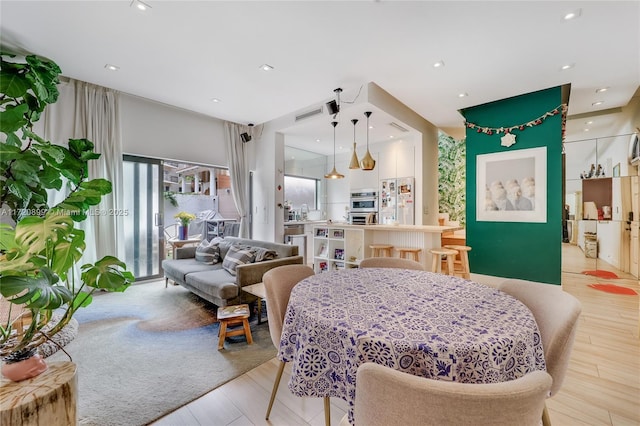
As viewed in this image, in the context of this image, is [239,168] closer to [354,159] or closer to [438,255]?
[354,159]

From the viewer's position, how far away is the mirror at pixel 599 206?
4617 millimetres

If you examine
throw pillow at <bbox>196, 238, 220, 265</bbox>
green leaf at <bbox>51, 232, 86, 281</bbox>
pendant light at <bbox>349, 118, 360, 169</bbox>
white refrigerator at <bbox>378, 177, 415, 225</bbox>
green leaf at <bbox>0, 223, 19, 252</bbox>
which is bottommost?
throw pillow at <bbox>196, 238, 220, 265</bbox>

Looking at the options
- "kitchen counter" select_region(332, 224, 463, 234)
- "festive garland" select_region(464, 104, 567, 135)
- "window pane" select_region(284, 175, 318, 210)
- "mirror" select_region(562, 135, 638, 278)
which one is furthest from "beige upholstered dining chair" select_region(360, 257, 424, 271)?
"window pane" select_region(284, 175, 318, 210)

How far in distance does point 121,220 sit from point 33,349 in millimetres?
3619

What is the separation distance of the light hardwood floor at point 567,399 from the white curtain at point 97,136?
127 inches

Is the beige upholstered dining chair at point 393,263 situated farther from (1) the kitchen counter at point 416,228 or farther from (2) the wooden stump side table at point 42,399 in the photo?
(2) the wooden stump side table at point 42,399

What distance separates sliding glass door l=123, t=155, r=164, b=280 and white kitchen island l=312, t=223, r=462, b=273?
2822 mm

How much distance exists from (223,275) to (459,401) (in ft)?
10.4

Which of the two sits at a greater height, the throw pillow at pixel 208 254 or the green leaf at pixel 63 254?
the green leaf at pixel 63 254

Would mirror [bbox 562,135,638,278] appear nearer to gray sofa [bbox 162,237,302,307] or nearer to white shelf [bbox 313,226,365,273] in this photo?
white shelf [bbox 313,226,365,273]

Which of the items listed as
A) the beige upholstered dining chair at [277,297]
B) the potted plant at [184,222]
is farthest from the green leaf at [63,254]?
the potted plant at [184,222]

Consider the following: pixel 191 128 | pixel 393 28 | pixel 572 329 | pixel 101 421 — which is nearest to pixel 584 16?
pixel 393 28

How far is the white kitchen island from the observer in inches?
154

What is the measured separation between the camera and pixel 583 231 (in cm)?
509
